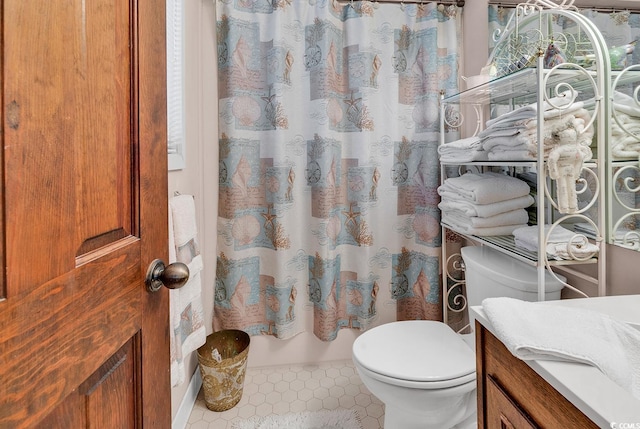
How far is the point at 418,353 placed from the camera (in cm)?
123

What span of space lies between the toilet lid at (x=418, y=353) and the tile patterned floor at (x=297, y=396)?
46 centimetres

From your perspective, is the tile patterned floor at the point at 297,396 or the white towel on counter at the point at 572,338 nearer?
the white towel on counter at the point at 572,338

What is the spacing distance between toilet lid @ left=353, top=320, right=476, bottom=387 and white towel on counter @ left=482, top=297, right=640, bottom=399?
0.48 metres

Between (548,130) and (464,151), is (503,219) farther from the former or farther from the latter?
(548,130)

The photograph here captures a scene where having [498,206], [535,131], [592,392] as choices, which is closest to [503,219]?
[498,206]

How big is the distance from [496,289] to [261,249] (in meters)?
1.12

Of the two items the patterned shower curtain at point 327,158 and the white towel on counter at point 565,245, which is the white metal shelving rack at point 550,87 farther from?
the patterned shower curtain at point 327,158

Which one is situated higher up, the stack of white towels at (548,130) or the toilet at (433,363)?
the stack of white towels at (548,130)

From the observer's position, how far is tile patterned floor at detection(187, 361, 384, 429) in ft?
5.06

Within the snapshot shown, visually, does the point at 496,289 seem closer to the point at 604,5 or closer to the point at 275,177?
the point at 604,5

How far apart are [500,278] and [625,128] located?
595mm

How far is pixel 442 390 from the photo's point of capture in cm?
109

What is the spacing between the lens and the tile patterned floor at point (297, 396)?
60.7 inches

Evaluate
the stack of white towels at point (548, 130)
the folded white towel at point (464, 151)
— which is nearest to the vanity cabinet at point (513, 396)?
the stack of white towels at point (548, 130)
